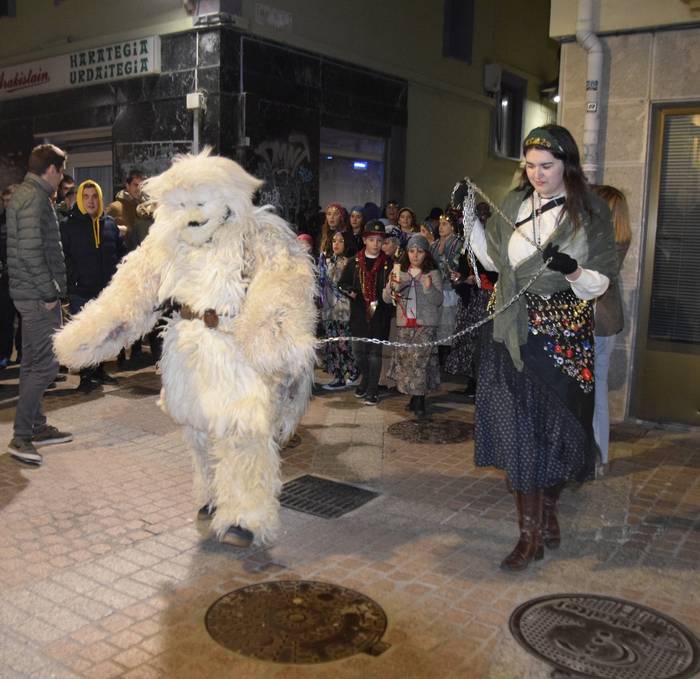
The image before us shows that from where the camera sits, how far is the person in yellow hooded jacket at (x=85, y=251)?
8148 mm

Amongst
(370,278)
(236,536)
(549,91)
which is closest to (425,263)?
(370,278)

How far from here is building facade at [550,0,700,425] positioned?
267 inches

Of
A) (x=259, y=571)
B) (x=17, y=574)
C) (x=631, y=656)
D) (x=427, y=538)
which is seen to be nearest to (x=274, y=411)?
(x=259, y=571)

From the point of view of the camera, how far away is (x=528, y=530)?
13.6 feet

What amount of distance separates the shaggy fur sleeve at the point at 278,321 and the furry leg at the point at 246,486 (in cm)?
47

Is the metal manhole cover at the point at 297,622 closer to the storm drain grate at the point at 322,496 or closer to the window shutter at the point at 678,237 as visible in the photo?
the storm drain grate at the point at 322,496

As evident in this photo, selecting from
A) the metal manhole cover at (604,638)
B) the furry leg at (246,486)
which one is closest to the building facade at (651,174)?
the metal manhole cover at (604,638)

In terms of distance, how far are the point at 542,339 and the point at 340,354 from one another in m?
4.48

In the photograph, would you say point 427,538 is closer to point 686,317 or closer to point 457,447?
point 457,447

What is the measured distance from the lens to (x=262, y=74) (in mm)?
12055

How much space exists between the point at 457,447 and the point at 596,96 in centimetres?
338

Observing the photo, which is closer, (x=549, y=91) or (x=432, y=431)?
(x=432, y=431)

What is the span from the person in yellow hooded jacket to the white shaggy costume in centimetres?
399

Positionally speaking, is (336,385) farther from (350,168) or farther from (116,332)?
(350,168)
